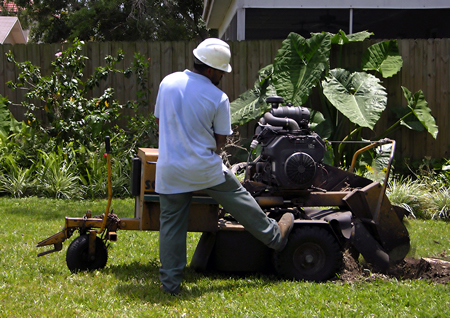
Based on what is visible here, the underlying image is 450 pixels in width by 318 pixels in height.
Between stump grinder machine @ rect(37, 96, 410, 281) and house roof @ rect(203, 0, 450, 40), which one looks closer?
stump grinder machine @ rect(37, 96, 410, 281)

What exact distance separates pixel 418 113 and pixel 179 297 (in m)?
A: 6.51

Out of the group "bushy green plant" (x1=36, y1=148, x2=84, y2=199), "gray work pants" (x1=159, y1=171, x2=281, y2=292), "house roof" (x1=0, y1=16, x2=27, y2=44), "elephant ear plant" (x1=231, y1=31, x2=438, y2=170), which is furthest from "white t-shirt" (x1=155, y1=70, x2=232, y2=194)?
"house roof" (x1=0, y1=16, x2=27, y2=44)

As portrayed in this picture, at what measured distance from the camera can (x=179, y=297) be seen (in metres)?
4.09

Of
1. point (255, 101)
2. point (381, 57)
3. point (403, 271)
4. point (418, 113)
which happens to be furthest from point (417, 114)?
point (403, 271)

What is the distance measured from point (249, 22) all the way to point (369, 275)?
845 cm

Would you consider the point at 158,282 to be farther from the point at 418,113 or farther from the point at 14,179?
the point at 418,113

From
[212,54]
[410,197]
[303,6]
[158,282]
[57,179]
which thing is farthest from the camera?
[303,6]

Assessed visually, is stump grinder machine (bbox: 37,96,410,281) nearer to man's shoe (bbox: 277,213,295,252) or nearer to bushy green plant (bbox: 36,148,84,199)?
man's shoe (bbox: 277,213,295,252)

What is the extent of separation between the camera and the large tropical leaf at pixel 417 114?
360 inches

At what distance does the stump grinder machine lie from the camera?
4.61 m

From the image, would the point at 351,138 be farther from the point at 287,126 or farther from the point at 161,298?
the point at 161,298

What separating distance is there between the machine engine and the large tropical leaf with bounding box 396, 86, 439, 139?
474 centimetres

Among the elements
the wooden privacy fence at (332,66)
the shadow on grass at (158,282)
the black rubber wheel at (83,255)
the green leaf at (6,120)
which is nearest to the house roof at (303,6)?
the wooden privacy fence at (332,66)

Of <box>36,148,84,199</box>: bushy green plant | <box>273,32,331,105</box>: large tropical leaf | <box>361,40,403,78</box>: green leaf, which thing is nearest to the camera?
<box>36,148,84,199</box>: bushy green plant
